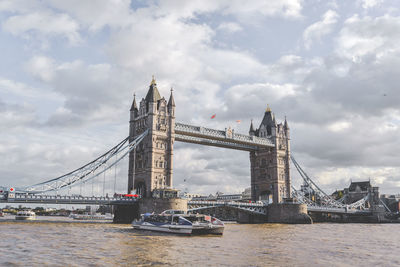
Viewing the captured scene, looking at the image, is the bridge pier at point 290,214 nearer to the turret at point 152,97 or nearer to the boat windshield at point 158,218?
the turret at point 152,97

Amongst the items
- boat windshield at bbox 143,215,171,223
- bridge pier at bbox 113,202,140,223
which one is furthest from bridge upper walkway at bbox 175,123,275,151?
boat windshield at bbox 143,215,171,223

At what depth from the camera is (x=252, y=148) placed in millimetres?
100062

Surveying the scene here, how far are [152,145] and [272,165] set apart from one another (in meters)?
37.3

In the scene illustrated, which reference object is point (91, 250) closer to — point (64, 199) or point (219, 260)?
point (219, 260)

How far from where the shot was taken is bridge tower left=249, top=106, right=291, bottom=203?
320 ft

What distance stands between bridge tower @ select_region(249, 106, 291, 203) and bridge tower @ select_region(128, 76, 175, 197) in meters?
32.3

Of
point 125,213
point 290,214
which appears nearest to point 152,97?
point 125,213

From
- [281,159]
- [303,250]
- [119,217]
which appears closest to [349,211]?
[281,159]

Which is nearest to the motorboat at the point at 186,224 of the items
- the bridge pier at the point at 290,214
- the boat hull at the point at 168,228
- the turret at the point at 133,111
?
the boat hull at the point at 168,228

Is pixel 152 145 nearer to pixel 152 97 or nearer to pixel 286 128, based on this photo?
pixel 152 97

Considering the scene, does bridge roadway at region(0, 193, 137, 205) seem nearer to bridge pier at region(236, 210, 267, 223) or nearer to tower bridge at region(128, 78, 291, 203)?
tower bridge at region(128, 78, 291, 203)

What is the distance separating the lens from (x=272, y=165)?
323ft

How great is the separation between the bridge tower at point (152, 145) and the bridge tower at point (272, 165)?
32.3 meters

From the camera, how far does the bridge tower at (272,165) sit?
97.6m
